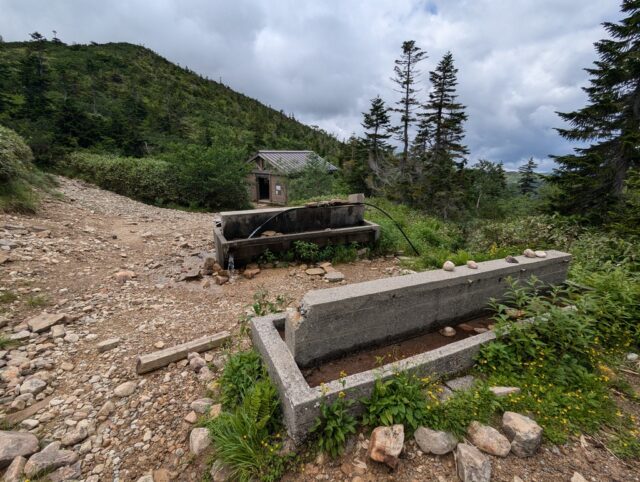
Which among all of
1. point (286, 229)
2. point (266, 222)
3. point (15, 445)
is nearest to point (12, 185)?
point (266, 222)

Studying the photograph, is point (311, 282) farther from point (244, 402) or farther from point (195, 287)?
point (244, 402)

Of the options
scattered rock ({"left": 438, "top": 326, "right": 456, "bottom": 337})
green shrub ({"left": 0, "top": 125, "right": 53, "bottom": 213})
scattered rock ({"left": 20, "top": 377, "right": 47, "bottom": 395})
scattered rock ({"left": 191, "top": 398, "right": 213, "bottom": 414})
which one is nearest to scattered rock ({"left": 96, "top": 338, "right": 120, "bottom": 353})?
scattered rock ({"left": 20, "top": 377, "right": 47, "bottom": 395})

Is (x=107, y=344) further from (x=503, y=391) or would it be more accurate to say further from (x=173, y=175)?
(x=173, y=175)

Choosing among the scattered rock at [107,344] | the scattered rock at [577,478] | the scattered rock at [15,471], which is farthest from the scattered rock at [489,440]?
the scattered rock at [107,344]

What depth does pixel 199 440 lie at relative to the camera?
1887 millimetres

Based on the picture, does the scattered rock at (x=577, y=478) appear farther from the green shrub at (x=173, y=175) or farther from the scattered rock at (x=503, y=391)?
the green shrub at (x=173, y=175)

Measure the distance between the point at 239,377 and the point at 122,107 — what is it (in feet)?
101

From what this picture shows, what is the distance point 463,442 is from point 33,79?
30.6 metres

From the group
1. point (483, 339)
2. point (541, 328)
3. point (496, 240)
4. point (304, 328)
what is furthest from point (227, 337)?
point (496, 240)

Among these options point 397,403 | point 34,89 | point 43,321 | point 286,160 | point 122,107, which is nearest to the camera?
point 397,403

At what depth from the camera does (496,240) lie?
6473mm

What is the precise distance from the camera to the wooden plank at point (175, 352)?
8.71 ft

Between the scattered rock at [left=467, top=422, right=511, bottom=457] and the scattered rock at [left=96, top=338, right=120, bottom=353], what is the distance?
350cm

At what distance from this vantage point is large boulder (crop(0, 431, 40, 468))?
5.77 feet
